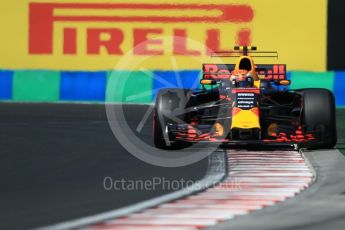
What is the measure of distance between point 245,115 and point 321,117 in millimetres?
1085

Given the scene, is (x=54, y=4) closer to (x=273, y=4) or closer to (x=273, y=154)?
(x=273, y=4)

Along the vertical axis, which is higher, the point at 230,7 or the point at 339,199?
the point at 230,7

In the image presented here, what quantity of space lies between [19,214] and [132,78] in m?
16.2

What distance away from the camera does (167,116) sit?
14.3 meters

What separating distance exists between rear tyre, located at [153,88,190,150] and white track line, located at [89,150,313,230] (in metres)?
1.07

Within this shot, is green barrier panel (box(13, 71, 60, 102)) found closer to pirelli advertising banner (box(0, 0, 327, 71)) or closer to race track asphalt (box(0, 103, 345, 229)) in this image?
pirelli advertising banner (box(0, 0, 327, 71))

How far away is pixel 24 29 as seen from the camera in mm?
25828

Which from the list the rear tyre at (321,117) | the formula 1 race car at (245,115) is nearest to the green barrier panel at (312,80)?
the formula 1 race car at (245,115)

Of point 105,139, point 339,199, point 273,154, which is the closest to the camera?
point 339,199

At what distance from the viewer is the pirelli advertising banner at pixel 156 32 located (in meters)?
25.2

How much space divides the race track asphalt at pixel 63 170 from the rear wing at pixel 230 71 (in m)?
1.36

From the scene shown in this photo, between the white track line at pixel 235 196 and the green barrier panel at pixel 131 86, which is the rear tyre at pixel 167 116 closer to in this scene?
the white track line at pixel 235 196

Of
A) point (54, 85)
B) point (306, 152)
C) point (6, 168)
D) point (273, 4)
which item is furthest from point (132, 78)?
point (6, 168)

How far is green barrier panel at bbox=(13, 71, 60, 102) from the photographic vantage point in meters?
24.8
